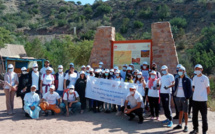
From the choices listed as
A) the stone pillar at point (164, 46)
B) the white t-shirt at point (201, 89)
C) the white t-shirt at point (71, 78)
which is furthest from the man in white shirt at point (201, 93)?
the white t-shirt at point (71, 78)

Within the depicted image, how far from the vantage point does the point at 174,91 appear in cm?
667

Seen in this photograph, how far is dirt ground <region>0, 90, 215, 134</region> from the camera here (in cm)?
661

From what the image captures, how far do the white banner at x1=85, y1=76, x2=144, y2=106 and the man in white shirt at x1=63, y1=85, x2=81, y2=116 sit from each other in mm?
614

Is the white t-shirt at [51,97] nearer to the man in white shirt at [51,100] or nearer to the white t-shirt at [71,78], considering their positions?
the man in white shirt at [51,100]

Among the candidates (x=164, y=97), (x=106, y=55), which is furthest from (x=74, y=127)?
(x=106, y=55)

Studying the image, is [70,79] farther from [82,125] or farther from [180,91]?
[180,91]

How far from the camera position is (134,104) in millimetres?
7488

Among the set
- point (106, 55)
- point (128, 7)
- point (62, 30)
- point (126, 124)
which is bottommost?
point (126, 124)

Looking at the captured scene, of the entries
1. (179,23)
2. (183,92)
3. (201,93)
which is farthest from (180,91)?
(179,23)

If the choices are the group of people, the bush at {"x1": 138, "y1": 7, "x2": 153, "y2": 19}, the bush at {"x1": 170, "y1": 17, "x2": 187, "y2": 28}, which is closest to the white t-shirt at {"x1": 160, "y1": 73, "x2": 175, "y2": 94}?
the group of people

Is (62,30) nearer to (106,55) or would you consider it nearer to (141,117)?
(106,55)

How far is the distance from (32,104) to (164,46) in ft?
19.8

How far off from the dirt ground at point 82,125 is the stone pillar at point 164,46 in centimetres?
261

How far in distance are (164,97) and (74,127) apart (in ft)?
10.0
